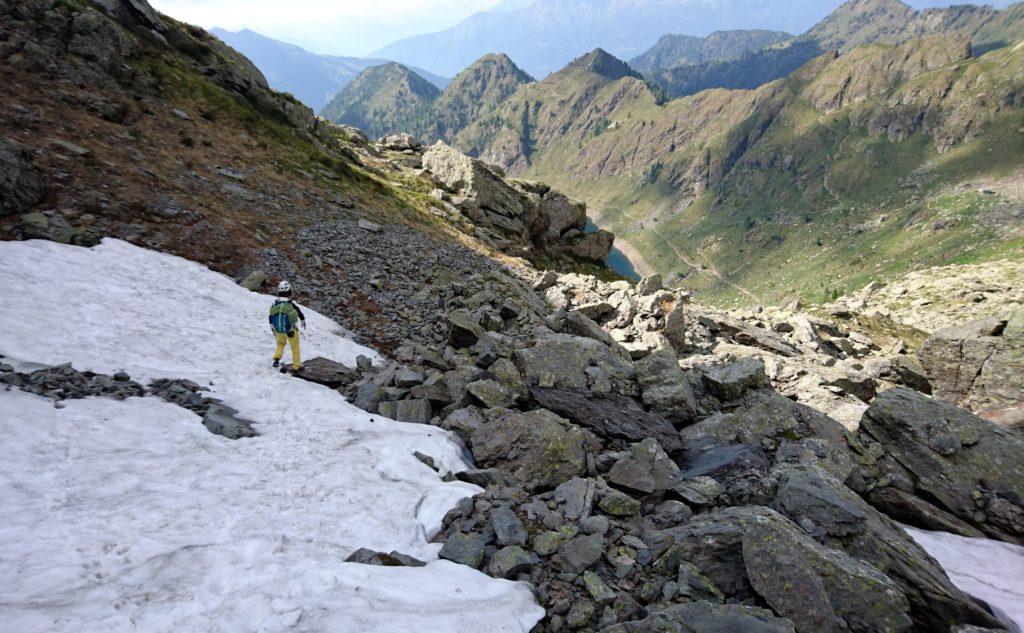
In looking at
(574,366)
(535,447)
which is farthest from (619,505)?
(574,366)

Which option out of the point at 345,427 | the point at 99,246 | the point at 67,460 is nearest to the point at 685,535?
the point at 345,427

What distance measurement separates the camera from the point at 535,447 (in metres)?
11.5

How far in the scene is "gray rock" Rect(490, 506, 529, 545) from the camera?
842cm

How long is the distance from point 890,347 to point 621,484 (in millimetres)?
40328

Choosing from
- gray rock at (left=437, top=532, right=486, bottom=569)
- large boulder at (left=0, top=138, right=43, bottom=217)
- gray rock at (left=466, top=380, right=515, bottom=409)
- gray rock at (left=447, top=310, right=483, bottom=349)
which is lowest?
gray rock at (left=437, top=532, right=486, bottom=569)

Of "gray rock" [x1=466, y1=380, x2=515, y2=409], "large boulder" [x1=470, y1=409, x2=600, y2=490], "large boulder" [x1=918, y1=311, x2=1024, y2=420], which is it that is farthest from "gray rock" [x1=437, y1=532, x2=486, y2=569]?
"large boulder" [x1=918, y1=311, x2=1024, y2=420]

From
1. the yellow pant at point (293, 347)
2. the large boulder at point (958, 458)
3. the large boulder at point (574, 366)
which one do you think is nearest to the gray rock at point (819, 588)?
the large boulder at point (958, 458)

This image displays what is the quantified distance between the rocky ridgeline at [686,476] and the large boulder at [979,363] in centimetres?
112

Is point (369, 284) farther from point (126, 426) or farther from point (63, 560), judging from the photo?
point (63, 560)

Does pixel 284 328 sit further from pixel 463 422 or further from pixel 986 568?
pixel 986 568

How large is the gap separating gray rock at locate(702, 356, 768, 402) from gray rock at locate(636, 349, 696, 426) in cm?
94

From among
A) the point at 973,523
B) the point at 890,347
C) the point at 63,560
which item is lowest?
the point at 63,560

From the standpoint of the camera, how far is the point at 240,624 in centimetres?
599

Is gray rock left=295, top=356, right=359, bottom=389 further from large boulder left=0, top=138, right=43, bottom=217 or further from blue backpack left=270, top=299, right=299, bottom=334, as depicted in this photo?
large boulder left=0, top=138, right=43, bottom=217
